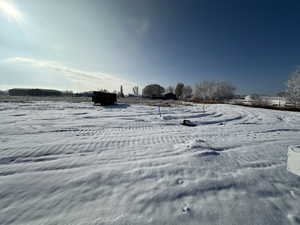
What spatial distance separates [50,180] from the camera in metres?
2.12

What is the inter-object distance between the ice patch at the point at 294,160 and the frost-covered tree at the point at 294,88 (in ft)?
87.5

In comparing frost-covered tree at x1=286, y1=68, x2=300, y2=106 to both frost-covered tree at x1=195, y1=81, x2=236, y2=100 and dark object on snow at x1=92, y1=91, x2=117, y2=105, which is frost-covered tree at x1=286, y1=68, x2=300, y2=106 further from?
dark object on snow at x1=92, y1=91, x2=117, y2=105

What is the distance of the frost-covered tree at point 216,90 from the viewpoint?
154ft

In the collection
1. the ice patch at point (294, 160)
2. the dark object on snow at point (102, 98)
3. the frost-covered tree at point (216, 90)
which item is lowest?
the ice patch at point (294, 160)

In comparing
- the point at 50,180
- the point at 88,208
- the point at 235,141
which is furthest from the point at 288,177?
the point at 50,180

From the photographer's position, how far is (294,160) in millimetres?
2338

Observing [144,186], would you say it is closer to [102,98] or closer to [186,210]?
[186,210]

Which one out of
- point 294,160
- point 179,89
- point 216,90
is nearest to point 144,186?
point 294,160

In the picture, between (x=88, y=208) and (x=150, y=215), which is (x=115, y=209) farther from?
(x=150, y=215)

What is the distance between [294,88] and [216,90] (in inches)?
1064

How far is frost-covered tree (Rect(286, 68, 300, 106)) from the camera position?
1970 centimetres

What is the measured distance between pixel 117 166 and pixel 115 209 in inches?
39.2

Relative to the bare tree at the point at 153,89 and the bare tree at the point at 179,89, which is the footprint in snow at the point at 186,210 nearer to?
the bare tree at the point at 179,89

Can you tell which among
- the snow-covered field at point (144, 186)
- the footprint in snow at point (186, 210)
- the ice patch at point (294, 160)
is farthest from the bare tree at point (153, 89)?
the footprint in snow at point (186, 210)
